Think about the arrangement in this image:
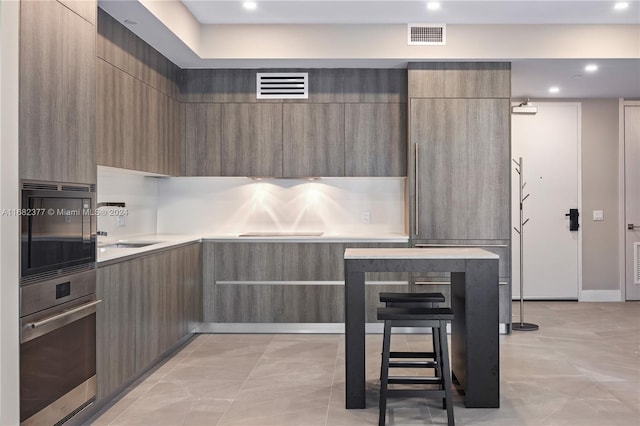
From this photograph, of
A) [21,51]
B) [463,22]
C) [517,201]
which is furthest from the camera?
[517,201]

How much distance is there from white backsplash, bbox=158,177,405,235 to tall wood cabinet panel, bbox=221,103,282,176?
13.6 inches

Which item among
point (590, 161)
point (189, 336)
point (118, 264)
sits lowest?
point (189, 336)

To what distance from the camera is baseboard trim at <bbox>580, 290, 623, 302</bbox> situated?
682 centimetres

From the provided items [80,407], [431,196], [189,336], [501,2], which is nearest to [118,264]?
[80,407]

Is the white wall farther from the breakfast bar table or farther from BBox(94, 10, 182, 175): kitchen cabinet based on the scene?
the breakfast bar table

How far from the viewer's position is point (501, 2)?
4434 mm

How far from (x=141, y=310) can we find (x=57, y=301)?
1.17 meters

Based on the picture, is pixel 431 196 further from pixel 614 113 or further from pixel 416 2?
pixel 614 113

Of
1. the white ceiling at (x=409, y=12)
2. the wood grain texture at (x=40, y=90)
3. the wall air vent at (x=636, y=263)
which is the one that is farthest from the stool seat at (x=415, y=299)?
the wall air vent at (x=636, y=263)

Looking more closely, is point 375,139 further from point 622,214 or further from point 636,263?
point 636,263

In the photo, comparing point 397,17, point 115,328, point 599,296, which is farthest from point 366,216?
point 599,296

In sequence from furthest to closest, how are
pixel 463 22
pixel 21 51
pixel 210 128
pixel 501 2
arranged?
1. pixel 210 128
2. pixel 463 22
3. pixel 501 2
4. pixel 21 51

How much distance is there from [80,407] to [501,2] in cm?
402

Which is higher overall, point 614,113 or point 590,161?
point 614,113
